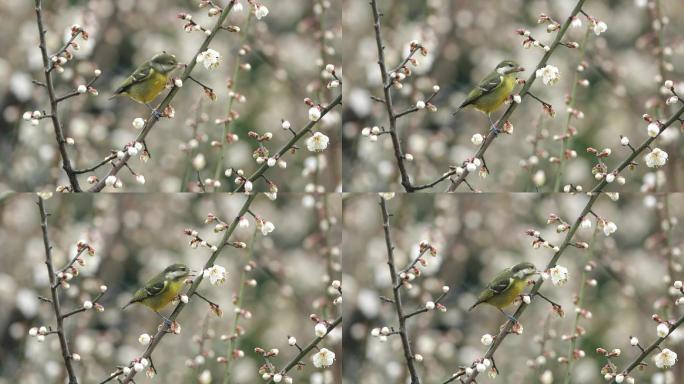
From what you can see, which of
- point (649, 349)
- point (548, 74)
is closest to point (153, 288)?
point (548, 74)

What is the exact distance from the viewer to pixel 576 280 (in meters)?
3.35

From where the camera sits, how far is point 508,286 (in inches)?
124

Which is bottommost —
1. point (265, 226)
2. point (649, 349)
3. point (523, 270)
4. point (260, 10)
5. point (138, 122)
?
point (649, 349)

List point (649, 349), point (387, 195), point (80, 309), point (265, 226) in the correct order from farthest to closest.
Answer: point (387, 195) → point (265, 226) → point (649, 349) → point (80, 309)

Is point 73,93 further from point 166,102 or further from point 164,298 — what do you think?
point 164,298

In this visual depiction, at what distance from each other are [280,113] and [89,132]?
0.61m

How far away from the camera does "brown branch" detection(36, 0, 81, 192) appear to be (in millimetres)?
3119

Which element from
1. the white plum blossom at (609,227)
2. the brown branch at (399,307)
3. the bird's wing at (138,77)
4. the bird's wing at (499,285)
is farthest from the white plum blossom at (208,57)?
the white plum blossom at (609,227)

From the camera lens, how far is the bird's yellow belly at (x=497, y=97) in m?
3.18

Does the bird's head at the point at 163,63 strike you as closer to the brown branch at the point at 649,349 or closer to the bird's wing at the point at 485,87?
the bird's wing at the point at 485,87

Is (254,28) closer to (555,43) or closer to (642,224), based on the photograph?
(555,43)

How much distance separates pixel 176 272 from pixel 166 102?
54 cm

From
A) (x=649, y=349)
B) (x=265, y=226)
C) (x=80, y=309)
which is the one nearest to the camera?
(x=80, y=309)

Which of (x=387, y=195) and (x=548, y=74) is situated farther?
(x=387, y=195)
